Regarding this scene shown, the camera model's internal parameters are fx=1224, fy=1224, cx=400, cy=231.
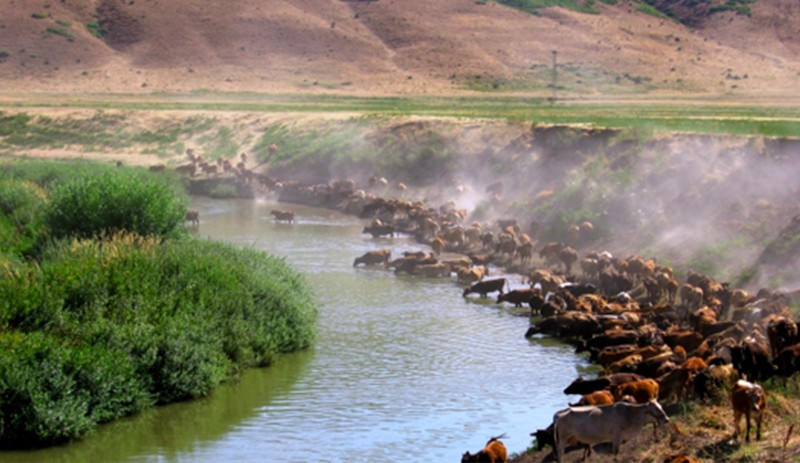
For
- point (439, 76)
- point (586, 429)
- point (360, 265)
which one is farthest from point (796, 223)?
point (439, 76)

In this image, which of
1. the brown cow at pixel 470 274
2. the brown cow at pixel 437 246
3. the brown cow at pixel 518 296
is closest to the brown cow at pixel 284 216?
the brown cow at pixel 437 246

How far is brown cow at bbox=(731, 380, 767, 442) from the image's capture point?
16.7 m

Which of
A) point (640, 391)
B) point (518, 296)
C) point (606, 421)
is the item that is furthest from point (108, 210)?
point (606, 421)

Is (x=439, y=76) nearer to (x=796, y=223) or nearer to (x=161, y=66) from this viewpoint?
(x=161, y=66)

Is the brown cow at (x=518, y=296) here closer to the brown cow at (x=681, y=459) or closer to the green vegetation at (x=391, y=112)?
the brown cow at (x=681, y=459)

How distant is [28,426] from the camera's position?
19531mm

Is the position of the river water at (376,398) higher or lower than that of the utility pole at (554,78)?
lower

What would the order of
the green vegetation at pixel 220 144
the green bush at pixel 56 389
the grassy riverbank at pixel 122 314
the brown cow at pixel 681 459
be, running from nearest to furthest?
the brown cow at pixel 681 459
the green bush at pixel 56 389
the grassy riverbank at pixel 122 314
the green vegetation at pixel 220 144

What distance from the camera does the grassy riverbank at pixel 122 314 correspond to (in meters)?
20.0

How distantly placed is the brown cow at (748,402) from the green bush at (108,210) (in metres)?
17.8

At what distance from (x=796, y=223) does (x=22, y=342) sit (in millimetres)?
20577

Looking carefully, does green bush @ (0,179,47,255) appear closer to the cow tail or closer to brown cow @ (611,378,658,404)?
brown cow @ (611,378,658,404)

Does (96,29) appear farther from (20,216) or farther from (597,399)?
(597,399)

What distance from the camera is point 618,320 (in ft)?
88.2
